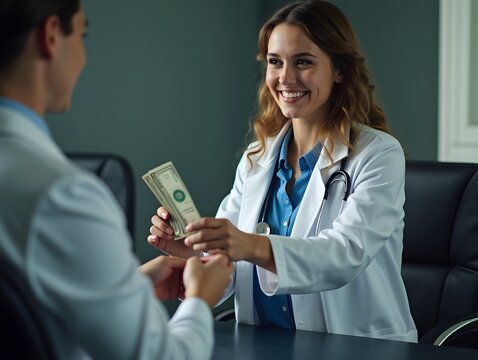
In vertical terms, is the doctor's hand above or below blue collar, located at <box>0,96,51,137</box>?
below

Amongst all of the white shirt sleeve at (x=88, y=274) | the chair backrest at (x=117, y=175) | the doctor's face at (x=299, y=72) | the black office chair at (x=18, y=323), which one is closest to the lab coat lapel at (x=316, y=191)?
the doctor's face at (x=299, y=72)

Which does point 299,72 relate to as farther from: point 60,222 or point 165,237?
point 60,222

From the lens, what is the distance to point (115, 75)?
397 centimetres

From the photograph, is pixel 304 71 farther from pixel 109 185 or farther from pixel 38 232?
pixel 38 232

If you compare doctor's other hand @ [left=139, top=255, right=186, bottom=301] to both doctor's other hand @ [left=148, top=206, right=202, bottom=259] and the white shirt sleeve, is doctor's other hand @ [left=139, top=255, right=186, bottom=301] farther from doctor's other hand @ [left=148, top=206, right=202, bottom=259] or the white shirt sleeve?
A: the white shirt sleeve

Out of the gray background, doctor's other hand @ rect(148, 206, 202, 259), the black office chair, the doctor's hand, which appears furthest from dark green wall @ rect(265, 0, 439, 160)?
the black office chair

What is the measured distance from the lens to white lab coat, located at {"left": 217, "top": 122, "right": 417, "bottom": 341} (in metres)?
2.11

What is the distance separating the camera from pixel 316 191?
232 centimetres

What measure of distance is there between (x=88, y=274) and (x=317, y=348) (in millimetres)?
884

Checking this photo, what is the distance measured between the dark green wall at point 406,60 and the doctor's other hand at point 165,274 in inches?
106

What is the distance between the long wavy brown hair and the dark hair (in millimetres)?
1366

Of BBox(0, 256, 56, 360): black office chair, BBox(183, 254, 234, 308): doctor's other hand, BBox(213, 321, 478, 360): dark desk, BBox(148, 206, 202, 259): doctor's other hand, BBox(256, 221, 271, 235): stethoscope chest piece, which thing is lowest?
BBox(213, 321, 478, 360): dark desk

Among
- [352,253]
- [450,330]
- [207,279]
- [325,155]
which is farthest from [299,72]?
[207,279]

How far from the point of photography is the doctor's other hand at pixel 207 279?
1305mm
